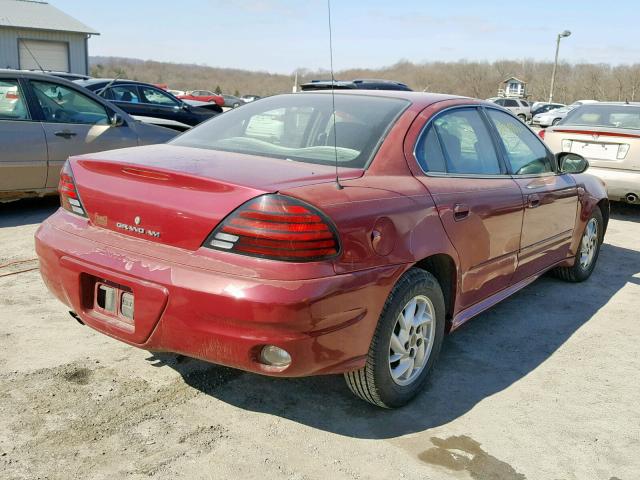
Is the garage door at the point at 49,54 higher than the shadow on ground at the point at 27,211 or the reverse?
higher

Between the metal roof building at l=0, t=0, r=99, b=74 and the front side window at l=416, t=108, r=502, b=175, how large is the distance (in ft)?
92.1

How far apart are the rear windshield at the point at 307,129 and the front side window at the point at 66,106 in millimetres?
3649


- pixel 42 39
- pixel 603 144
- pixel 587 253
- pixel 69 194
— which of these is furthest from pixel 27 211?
pixel 42 39

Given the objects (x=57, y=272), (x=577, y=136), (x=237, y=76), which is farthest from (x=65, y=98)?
(x=237, y=76)

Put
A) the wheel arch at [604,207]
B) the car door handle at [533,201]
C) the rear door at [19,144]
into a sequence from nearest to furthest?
the car door handle at [533,201]
the wheel arch at [604,207]
the rear door at [19,144]

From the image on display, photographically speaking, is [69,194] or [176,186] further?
[69,194]

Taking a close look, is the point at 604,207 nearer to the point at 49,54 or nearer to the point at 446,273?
the point at 446,273

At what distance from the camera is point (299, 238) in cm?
244

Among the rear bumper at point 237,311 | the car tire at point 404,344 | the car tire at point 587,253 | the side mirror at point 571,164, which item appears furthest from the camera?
the car tire at point 587,253

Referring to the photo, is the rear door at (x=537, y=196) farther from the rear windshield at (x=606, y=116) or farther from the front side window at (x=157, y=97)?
the front side window at (x=157, y=97)

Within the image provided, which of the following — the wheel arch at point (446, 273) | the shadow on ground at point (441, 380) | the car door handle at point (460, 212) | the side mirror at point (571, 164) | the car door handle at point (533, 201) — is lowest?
the shadow on ground at point (441, 380)

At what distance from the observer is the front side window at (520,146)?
13.6 feet

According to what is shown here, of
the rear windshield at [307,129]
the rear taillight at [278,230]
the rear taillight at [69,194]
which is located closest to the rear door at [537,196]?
the rear windshield at [307,129]

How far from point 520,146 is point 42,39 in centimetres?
2950
